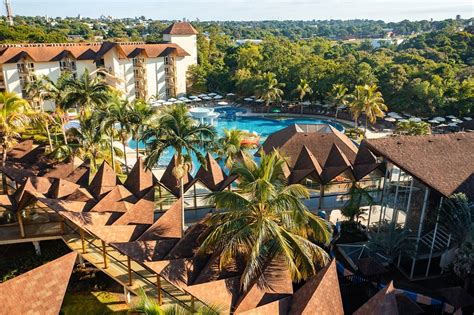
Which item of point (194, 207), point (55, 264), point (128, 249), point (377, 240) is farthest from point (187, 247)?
point (377, 240)

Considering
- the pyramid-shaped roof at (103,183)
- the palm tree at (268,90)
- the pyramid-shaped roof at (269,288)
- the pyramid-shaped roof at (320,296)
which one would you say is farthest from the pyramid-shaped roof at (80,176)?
the palm tree at (268,90)

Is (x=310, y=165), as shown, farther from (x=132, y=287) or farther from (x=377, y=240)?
(x=132, y=287)

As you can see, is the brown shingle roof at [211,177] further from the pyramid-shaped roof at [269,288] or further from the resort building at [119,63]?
the resort building at [119,63]

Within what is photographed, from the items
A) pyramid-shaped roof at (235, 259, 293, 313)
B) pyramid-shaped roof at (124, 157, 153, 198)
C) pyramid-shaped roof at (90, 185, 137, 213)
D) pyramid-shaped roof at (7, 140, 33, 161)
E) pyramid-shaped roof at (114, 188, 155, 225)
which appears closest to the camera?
pyramid-shaped roof at (235, 259, 293, 313)

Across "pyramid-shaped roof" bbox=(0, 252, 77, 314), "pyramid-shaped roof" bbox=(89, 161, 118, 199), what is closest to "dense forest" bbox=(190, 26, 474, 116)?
"pyramid-shaped roof" bbox=(89, 161, 118, 199)

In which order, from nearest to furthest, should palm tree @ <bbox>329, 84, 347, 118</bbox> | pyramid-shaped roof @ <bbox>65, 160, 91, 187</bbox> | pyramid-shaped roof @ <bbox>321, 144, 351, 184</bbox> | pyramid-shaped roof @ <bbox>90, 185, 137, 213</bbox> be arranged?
1. pyramid-shaped roof @ <bbox>90, 185, 137, 213</bbox>
2. pyramid-shaped roof @ <bbox>65, 160, 91, 187</bbox>
3. pyramid-shaped roof @ <bbox>321, 144, 351, 184</bbox>
4. palm tree @ <bbox>329, 84, 347, 118</bbox>

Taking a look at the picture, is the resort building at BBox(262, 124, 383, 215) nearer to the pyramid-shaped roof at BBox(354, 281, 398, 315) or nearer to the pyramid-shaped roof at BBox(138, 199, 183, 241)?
the pyramid-shaped roof at BBox(138, 199, 183, 241)
